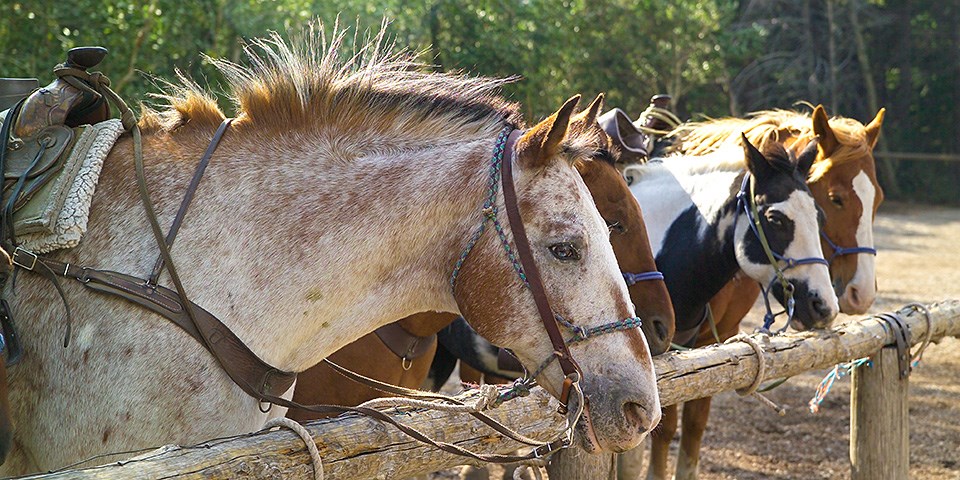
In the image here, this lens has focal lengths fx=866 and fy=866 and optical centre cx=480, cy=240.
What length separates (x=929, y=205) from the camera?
21.9m

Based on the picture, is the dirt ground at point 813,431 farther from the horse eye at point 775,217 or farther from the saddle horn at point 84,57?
the saddle horn at point 84,57

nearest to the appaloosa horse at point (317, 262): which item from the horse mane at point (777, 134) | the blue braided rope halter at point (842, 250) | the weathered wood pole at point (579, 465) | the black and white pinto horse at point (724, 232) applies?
the weathered wood pole at point (579, 465)

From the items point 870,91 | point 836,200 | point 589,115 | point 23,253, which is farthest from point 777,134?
point 870,91

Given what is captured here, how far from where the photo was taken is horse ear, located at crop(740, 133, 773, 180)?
397 cm

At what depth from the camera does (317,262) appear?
79.3 inches

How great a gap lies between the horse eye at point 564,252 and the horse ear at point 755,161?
228 centimetres

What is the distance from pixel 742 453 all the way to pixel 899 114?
1991cm

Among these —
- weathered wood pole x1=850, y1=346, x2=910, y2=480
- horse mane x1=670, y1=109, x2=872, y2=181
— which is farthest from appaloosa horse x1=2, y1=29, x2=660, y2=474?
horse mane x1=670, y1=109, x2=872, y2=181

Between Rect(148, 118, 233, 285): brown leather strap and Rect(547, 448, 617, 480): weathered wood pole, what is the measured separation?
1.33 metres

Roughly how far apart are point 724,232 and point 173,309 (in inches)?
111

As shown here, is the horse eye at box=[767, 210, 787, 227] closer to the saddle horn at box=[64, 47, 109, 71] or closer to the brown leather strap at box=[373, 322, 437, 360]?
the brown leather strap at box=[373, 322, 437, 360]

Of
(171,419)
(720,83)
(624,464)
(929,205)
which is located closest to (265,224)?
(171,419)

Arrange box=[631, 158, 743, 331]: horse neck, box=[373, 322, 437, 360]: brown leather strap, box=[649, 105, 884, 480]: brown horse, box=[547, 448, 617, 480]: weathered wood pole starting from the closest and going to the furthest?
box=[547, 448, 617, 480]: weathered wood pole → box=[373, 322, 437, 360]: brown leather strap → box=[631, 158, 743, 331]: horse neck → box=[649, 105, 884, 480]: brown horse

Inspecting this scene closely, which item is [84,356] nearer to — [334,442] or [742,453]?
[334,442]
